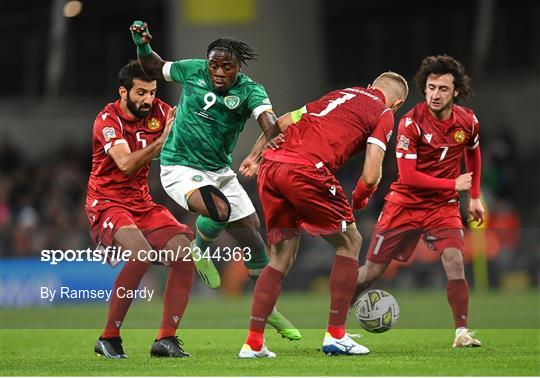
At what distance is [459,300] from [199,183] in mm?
2340

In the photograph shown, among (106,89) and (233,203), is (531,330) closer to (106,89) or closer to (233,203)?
(233,203)

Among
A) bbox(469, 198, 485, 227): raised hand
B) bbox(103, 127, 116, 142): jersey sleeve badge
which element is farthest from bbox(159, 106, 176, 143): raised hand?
bbox(469, 198, 485, 227): raised hand

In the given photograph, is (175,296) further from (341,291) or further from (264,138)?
(264,138)

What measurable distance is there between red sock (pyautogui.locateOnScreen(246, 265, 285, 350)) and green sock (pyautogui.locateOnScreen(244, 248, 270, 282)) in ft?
3.28

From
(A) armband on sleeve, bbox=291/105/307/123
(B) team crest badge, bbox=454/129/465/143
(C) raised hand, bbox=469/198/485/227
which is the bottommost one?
(C) raised hand, bbox=469/198/485/227

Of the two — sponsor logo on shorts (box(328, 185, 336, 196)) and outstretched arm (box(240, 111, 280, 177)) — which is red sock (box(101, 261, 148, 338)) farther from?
sponsor logo on shorts (box(328, 185, 336, 196))

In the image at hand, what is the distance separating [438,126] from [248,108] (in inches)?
71.5

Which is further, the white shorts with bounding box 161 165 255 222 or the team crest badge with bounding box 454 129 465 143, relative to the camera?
the team crest badge with bounding box 454 129 465 143

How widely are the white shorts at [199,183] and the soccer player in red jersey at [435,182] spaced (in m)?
1.37

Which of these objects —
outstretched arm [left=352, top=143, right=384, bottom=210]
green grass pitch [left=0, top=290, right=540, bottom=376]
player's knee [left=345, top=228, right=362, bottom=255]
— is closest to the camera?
green grass pitch [left=0, top=290, right=540, bottom=376]

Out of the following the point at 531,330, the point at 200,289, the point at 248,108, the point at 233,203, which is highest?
the point at 248,108

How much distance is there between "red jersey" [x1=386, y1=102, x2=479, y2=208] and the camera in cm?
1010

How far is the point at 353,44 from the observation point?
28000 millimetres

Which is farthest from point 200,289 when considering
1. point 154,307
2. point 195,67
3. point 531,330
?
point 195,67
